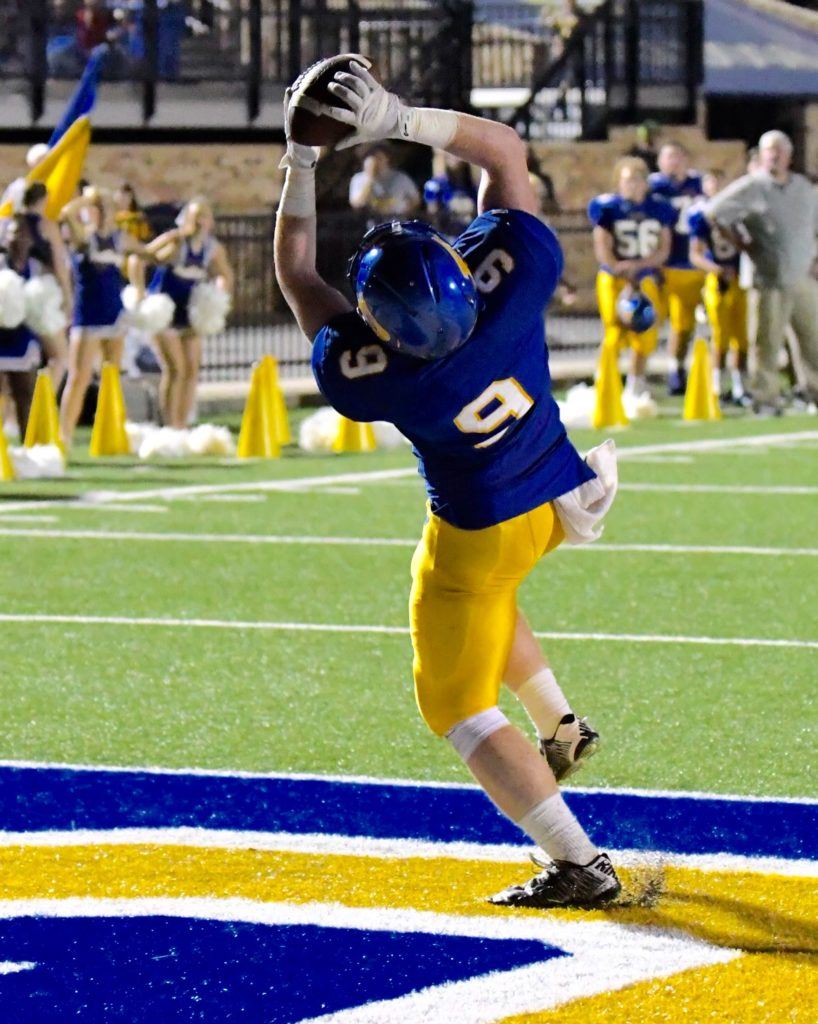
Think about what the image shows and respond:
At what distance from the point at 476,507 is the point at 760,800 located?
58.3 inches

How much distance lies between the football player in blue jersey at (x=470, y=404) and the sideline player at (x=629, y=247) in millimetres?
13280

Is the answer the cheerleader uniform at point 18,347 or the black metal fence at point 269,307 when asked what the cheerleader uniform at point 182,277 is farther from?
the black metal fence at point 269,307

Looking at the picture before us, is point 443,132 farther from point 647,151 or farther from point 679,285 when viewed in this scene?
point 647,151

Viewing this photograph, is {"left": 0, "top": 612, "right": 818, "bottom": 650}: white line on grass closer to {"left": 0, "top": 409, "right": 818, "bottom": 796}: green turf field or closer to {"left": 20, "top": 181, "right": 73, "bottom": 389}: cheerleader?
{"left": 0, "top": 409, "right": 818, "bottom": 796}: green turf field

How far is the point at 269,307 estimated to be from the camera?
2809 centimetres

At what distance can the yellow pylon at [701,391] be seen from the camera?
1819 centimetres

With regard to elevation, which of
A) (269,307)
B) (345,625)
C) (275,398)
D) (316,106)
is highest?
(316,106)

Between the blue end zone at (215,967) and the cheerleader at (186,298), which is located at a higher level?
the blue end zone at (215,967)

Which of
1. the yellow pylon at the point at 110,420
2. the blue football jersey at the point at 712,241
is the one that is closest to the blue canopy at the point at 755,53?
the blue football jersey at the point at 712,241

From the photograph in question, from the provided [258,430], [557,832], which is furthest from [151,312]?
[557,832]

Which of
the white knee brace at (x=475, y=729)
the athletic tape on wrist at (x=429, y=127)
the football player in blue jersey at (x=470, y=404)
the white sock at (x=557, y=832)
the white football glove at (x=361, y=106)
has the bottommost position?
the white sock at (x=557, y=832)

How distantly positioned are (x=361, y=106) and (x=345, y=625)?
4.32 meters

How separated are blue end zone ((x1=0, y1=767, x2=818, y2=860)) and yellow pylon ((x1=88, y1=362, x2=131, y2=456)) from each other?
9.47m

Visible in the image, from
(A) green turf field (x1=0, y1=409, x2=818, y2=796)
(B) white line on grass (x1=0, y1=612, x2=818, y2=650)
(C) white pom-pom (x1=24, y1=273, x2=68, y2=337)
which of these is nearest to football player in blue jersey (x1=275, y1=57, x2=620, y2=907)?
(A) green turf field (x1=0, y1=409, x2=818, y2=796)
